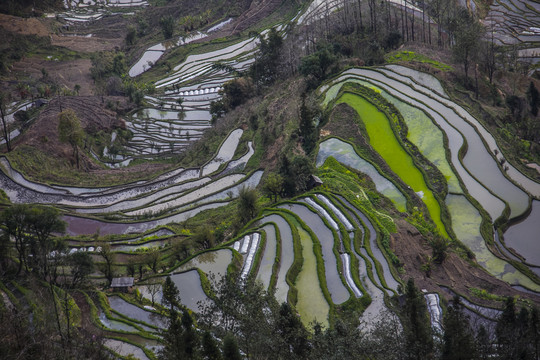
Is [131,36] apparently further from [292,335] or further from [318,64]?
[292,335]

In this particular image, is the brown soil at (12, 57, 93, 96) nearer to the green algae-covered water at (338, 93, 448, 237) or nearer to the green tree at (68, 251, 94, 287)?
the green algae-covered water at (338, 93, 448, 237)

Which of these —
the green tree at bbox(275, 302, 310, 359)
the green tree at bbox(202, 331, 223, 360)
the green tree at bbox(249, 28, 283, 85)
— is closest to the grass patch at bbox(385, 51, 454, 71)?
the green tree at bbox(249, 28, 283, 85)

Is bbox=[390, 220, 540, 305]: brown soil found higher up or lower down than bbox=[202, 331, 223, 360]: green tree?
lower down

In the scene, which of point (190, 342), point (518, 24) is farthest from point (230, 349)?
point (518, 24)

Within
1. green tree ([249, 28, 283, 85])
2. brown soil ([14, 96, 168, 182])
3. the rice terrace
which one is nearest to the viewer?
the rice terrace

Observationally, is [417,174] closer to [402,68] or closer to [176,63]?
[402,68]

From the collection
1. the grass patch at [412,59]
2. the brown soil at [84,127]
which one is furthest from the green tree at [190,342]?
the grass patch at [412,59]
